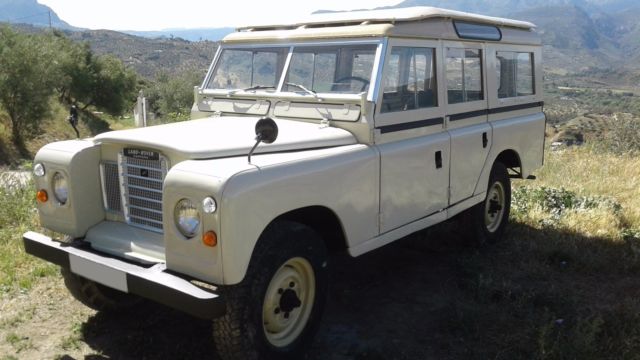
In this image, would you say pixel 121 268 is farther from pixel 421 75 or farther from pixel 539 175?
pixel 539 175

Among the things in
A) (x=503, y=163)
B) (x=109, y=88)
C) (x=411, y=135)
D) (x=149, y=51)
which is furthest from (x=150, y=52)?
(x=411, y=135)

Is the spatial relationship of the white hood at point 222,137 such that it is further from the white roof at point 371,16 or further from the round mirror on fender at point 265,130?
the white roof at point 371,16

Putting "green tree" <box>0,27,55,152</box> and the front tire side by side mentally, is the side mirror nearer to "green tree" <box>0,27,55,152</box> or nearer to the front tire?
the front tire

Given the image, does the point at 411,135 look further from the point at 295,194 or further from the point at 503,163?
the point at 503,163

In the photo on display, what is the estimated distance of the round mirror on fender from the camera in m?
3.28

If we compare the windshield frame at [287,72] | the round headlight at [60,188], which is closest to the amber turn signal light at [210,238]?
the round headlight at [60,188]

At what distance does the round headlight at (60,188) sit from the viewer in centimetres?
377

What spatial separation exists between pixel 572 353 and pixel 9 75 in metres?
25.0

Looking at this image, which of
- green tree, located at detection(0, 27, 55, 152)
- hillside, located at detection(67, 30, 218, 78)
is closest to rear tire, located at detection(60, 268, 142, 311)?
green tree, located at detection(0, 27, 55, 152)

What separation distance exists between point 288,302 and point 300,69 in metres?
1.97

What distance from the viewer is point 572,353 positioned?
3.72 meters

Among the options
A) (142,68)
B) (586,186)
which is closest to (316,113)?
(586,186)

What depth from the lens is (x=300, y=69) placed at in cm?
464

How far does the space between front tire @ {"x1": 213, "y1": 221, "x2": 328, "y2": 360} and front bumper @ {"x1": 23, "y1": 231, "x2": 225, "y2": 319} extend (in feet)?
0.63
